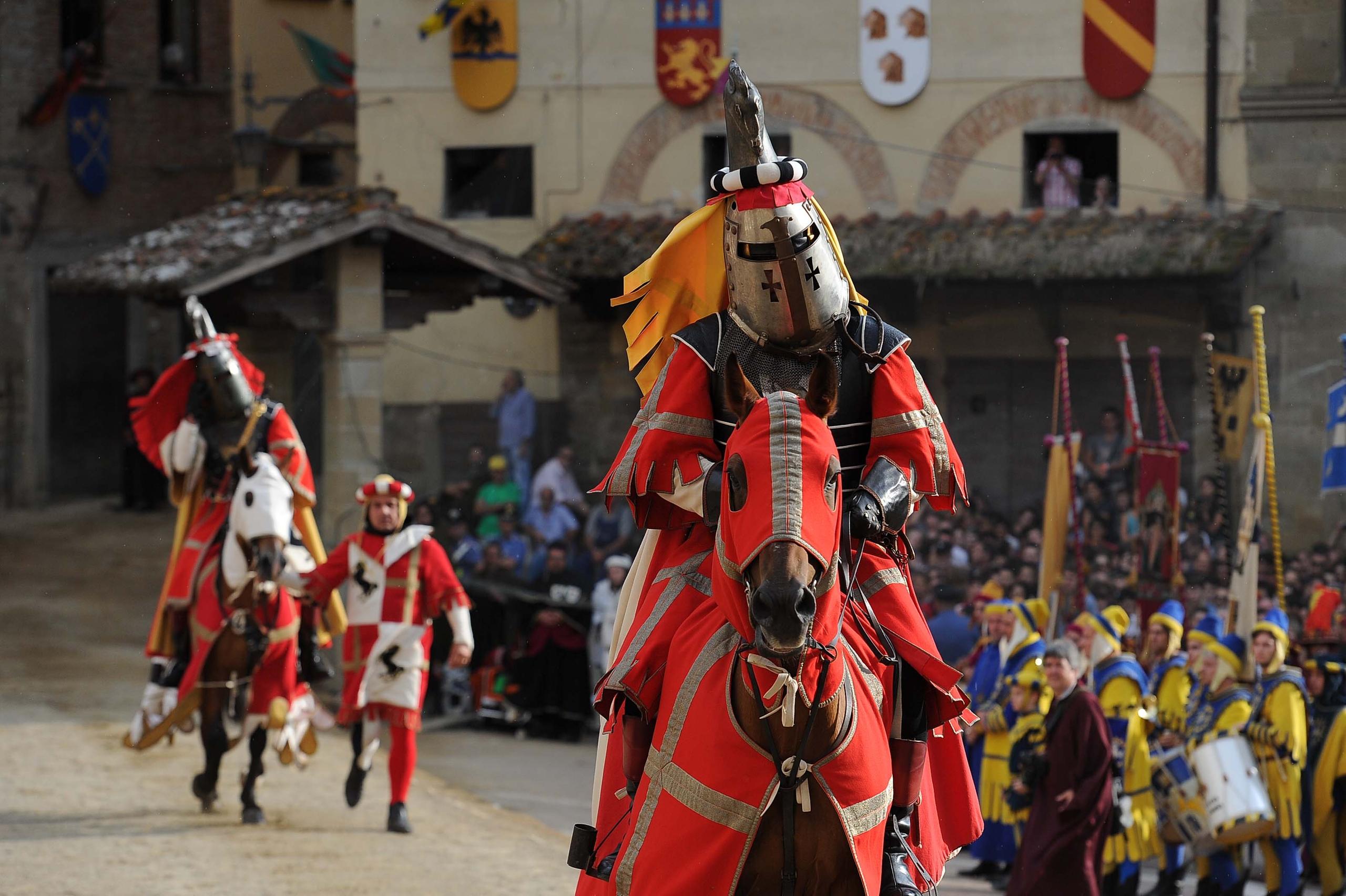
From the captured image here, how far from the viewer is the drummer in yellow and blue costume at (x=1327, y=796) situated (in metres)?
10.9

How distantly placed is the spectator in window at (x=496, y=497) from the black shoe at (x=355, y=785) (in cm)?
543

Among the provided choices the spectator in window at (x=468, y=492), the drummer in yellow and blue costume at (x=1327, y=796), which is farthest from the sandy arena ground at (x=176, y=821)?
the drummer in yellow and blue costume at (x=1327, y=796)

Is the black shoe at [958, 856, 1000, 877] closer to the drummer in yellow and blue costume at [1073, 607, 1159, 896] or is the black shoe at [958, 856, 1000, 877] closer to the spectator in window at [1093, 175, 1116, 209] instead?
the drummer in yellow and blue costume at [1073, 607, 1159, 896]

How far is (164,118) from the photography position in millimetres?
24719

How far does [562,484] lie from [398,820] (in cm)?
620

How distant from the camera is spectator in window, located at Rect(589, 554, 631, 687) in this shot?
14.5m

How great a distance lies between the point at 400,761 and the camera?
10.9 m

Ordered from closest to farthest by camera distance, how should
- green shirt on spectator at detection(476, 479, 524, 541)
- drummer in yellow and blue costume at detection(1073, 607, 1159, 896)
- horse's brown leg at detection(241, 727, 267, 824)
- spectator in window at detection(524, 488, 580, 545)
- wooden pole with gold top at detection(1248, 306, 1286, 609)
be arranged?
drummer in yellow and blue costume at detection(1073, 607, 1159, 896) < horse's brown leg at detection(241, 727, 267, 824) < wooden pole with gold top at detection(1248, 306, 1286, 609) < spectator in window at detection(524, 488, 580, 545) < green shirt on spectator at detection(476, 479, 524, 541)

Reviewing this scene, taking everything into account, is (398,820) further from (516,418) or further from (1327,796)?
(516,418)

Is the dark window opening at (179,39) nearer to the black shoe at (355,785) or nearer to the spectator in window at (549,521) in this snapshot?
the spectator in window at (549,521)

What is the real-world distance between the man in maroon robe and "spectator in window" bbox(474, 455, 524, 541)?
7205 millimetres

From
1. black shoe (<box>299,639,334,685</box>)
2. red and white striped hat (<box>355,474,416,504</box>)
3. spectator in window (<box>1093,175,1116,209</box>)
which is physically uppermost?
spectator in window (<box>1093,175,1116,209</box>)

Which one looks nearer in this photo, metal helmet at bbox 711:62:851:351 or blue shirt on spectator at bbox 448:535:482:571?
metal helmet at bbox 711:62:851:351

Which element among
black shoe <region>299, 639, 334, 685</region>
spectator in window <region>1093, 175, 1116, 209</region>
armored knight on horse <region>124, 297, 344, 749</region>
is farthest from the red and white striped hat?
spectator in window <region>1093, 175, 1116, 209</region>
